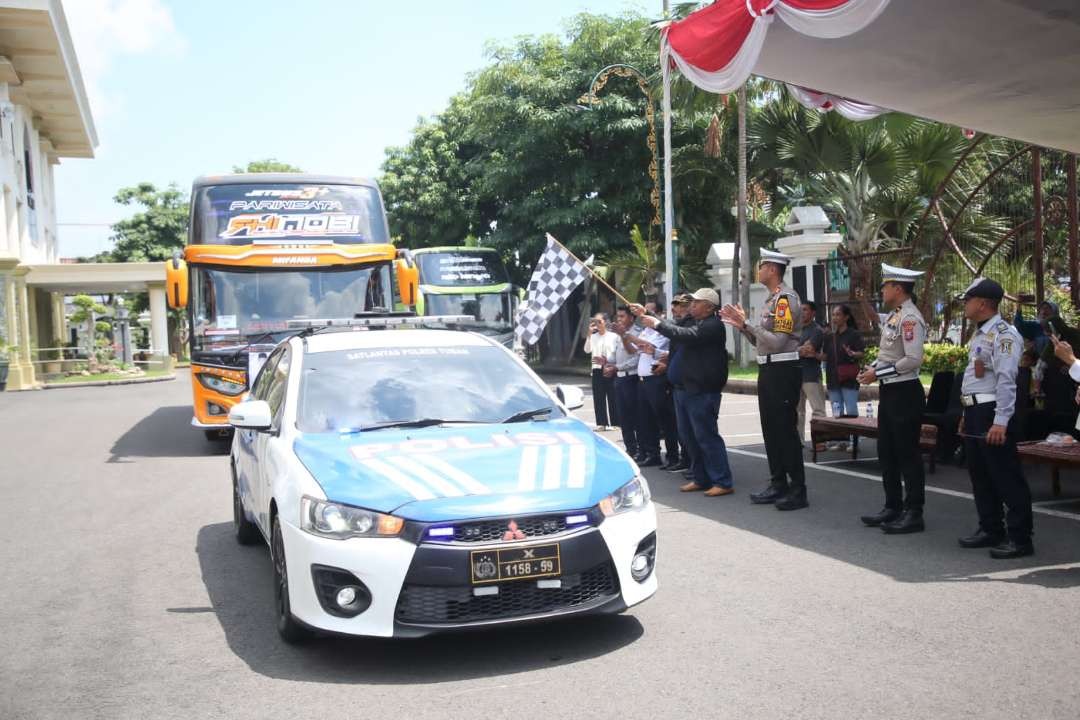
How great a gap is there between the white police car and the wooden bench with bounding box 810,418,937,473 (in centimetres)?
492

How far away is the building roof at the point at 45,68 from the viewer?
3575 centimetres

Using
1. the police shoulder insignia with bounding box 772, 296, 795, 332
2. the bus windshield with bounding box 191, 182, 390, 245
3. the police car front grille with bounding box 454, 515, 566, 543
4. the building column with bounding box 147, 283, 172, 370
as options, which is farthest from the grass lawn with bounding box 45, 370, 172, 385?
the police car front grille with bounding box 454, 515, 566, 543

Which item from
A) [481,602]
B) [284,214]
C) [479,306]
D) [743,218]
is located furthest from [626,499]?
[479,306]

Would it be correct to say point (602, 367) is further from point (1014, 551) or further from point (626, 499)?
point (626, 499)

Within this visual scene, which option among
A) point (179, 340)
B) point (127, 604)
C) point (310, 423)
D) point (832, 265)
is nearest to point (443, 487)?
point (310, 423)

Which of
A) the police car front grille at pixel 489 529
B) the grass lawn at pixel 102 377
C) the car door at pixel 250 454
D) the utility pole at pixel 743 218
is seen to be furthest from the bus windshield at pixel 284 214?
the grass lawn at pixel 102 377

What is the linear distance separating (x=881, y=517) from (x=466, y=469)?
3836mm

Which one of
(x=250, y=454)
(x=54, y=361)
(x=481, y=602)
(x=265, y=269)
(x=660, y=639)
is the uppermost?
(x=265, y=269)

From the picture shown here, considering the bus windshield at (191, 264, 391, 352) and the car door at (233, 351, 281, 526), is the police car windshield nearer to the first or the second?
the car door at (233, 351, 281, 526)

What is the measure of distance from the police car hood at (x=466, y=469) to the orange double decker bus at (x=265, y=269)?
7.82 meters

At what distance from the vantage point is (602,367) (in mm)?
13602

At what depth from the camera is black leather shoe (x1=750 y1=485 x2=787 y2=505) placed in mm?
8585

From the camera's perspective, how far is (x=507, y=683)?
178 inches

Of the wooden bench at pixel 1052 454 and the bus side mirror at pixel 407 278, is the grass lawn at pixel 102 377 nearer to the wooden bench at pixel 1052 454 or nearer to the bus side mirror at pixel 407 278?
the bus side mirror at pixel 407 278
